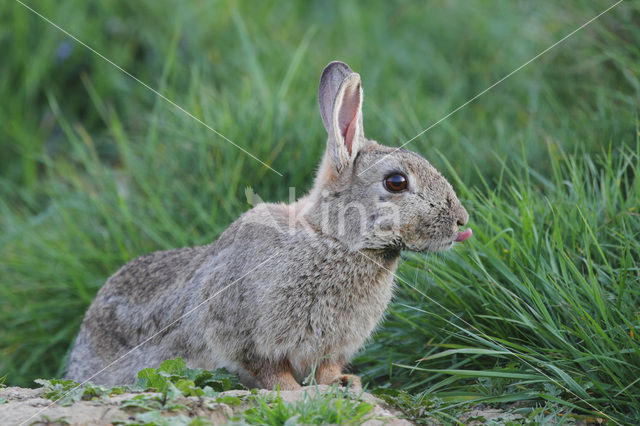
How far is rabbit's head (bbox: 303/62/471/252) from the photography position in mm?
3430

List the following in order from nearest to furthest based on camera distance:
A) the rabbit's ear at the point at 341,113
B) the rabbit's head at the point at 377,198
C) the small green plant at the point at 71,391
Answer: the small green plant at the point at 71,391 < the rabbit's head at the point at 377,198 < the rabbit's ear at the point at 341,113

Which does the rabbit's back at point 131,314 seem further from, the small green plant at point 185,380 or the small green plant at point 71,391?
the small green plant at point 71,391

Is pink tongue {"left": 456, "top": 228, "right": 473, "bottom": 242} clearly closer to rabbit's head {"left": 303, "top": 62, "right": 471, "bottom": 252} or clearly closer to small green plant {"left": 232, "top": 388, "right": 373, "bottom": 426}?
rabbit's head {"left": 303, "top": 62, "right": 471, "bottom": 252}

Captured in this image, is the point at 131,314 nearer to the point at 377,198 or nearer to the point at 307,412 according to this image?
→ the point at 377,198

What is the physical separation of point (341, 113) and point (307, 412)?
1569 millimetres

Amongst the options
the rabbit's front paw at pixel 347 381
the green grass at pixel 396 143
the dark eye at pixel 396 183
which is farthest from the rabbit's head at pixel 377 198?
the rabbit's front paw at pixel 347 381

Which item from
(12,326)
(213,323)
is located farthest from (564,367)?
(12,326)

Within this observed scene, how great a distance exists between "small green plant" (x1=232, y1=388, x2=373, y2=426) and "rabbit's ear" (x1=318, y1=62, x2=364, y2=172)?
1234 millimetres

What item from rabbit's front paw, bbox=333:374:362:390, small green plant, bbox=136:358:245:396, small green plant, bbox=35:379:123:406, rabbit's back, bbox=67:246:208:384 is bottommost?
rabbit's front paw, bbox=333:374:362:390

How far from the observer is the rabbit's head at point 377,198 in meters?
3.43

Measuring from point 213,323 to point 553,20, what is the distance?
420 centimetres

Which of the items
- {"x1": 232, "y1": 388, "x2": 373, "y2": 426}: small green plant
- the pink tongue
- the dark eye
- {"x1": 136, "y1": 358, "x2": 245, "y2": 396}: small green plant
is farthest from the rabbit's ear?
{"x1": 232, "y1": 388, "x2": 373, "y2": 426}: small green plant

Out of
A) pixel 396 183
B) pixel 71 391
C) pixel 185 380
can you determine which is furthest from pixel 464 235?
pixel 71 391

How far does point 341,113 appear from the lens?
12.1ft
